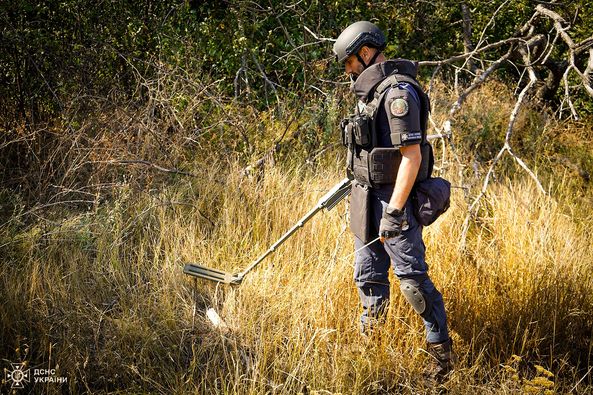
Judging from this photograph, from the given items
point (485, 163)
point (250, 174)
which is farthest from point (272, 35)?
point (485, 163)

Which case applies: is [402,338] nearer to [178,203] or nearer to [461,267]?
Result: [461,267]

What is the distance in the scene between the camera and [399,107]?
2.97m

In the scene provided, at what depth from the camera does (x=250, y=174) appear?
17.9 ft

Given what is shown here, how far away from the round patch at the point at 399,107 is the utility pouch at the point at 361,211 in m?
0.46

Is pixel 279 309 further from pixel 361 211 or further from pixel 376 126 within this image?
pixel 376 126

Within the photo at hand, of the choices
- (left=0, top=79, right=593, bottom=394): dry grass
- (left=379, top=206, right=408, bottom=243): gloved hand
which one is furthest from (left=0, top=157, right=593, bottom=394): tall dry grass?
(left=379, top=206, right=408, bottom=243): gloved hand

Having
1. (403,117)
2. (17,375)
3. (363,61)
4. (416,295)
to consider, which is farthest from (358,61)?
(17,375)

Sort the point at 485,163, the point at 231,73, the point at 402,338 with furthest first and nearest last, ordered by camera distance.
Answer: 1. the point at 231,73
2. the point at 485,163
3. the point at 402,338

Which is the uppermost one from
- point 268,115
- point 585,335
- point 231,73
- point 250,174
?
point 231,73

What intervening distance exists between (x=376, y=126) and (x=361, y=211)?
1.54 ft

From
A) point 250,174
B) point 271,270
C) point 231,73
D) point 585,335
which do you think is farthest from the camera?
point 231,73

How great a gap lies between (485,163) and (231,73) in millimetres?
2944

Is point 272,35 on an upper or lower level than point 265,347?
upper

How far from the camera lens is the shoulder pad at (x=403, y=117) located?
296 cm
